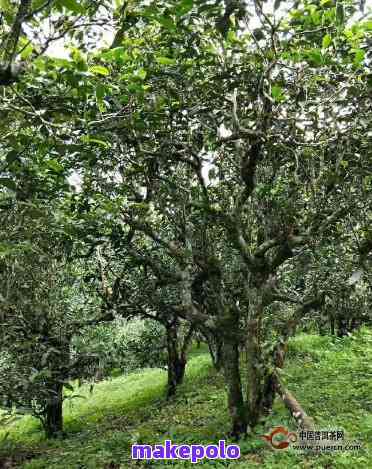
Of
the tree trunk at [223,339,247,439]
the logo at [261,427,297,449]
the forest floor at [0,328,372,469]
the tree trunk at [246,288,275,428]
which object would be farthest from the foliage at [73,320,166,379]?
the logo at [261,427,297,449]

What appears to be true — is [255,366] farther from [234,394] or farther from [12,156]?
[12,156]

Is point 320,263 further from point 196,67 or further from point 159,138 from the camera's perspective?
point 196,67

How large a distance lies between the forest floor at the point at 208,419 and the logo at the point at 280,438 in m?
0.13

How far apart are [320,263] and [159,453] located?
4.83 m

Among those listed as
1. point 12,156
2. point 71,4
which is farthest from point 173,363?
point 71,4

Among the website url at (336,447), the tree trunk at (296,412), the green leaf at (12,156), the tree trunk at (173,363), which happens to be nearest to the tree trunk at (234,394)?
the tree trunk at (296,412)

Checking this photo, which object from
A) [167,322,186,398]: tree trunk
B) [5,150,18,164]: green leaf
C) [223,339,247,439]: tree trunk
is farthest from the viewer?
[167,322,186,398]: tree trunk

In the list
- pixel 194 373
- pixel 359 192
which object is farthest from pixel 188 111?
pixel 194 373

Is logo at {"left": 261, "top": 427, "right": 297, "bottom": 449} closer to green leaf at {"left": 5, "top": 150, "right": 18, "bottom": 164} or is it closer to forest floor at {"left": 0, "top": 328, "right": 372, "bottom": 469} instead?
forest floor at {"left": 0, "top": 328, "right": 372, "bottom": 469}

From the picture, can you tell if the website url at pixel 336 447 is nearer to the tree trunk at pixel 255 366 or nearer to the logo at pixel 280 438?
the logo at pixel 280 438

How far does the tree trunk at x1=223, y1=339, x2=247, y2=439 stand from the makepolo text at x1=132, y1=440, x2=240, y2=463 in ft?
1.19

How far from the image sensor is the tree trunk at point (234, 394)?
8.22 metres

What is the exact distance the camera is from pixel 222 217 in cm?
755

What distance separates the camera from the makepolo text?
25.3ft
